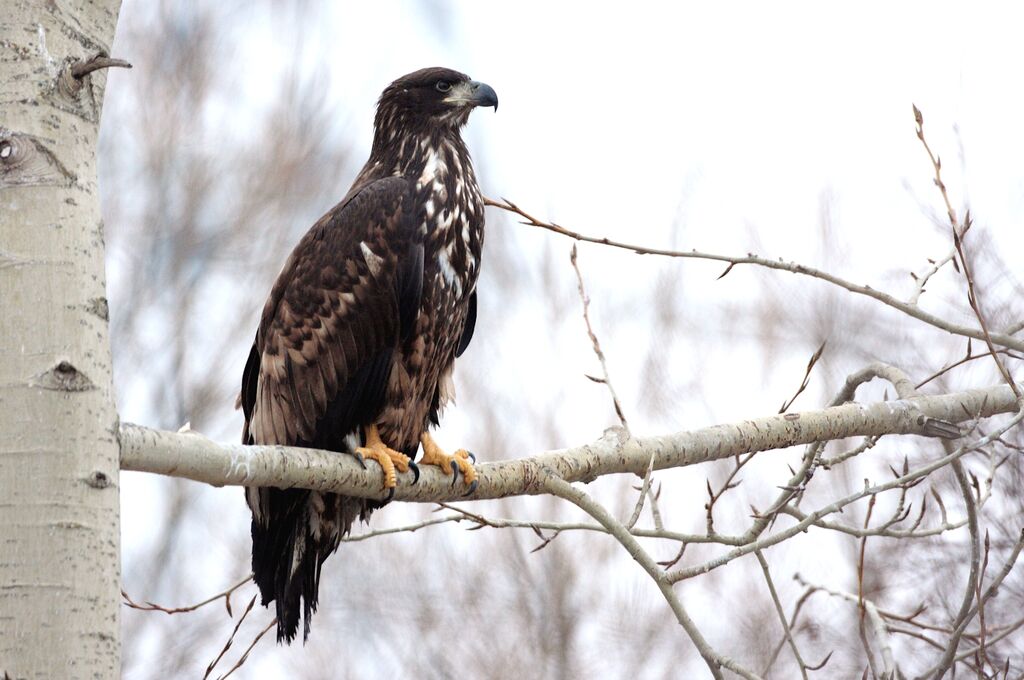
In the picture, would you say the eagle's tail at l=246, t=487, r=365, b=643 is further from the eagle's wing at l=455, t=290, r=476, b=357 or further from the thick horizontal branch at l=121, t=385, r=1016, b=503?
the eagle's wing at l=455, t=290, r=476, b=357

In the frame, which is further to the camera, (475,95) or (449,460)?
(475,95)

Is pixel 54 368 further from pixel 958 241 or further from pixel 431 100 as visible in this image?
pixel 431 100

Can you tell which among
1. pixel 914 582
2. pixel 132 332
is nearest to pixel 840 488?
pixel 914 582

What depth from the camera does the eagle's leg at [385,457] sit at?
412 centimetres

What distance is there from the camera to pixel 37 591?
6.61 ft

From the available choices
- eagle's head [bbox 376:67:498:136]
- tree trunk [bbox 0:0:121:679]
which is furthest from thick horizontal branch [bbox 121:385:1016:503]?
eagle's head [bbox 376:67:498:136]

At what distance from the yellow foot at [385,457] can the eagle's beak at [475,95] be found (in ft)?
4.95

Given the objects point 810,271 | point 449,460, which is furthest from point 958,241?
point 449,460

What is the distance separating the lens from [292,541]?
14.9 ft

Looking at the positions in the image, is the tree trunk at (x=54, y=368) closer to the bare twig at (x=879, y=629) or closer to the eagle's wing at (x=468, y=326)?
the bare twig at (x=879, y=629)

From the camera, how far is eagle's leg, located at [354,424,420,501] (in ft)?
13.5

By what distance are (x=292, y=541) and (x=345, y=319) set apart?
840 mm

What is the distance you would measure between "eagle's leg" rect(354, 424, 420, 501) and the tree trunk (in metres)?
1.97

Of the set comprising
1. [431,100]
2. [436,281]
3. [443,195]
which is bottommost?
[436,281]
